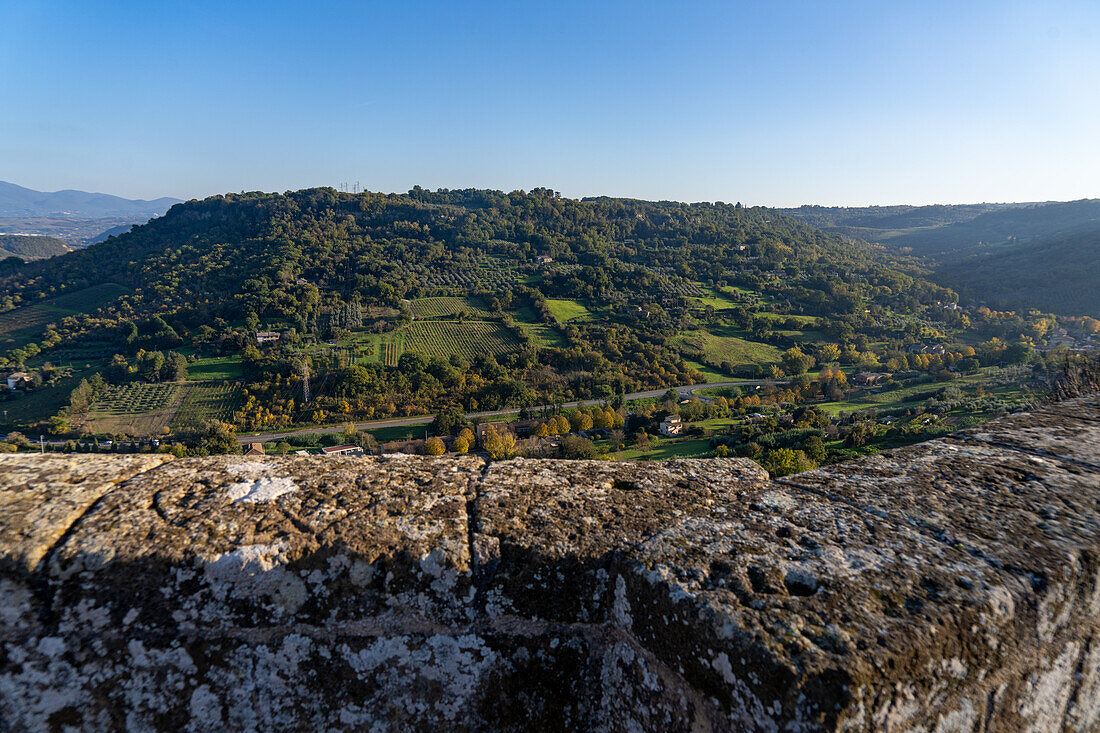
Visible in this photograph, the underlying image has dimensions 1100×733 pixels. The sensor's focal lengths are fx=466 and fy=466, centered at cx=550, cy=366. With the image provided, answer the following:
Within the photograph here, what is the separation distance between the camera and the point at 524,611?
81.6 inches

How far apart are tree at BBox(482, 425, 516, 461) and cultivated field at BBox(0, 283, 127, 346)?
242ft

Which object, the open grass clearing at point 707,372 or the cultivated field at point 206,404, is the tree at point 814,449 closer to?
the open grass clearing at point 707,372

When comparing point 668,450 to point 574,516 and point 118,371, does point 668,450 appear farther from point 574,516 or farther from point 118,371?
point 118,371

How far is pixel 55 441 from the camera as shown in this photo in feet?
140

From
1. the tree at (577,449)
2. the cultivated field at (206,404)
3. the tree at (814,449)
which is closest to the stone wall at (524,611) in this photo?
the tree at (814,449)

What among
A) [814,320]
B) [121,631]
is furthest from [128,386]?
[814,320]

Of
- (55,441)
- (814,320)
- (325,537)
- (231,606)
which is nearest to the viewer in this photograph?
(231,606)

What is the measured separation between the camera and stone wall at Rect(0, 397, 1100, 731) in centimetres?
166

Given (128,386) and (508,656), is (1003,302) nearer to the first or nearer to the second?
(508,656)

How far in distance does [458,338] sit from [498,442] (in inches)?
1161

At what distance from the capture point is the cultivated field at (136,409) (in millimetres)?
45031

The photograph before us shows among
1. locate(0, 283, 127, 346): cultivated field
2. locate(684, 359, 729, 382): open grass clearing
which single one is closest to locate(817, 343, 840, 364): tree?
locate(684, 359, 729, 382): open grass clearing

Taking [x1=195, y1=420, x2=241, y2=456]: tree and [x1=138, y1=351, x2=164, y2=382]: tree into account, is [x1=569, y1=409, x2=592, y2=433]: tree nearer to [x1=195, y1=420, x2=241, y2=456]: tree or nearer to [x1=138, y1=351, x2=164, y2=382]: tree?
[x1=195, y1=420, x2=241, y2=456]: tree

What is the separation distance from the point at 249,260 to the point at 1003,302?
470 feet
